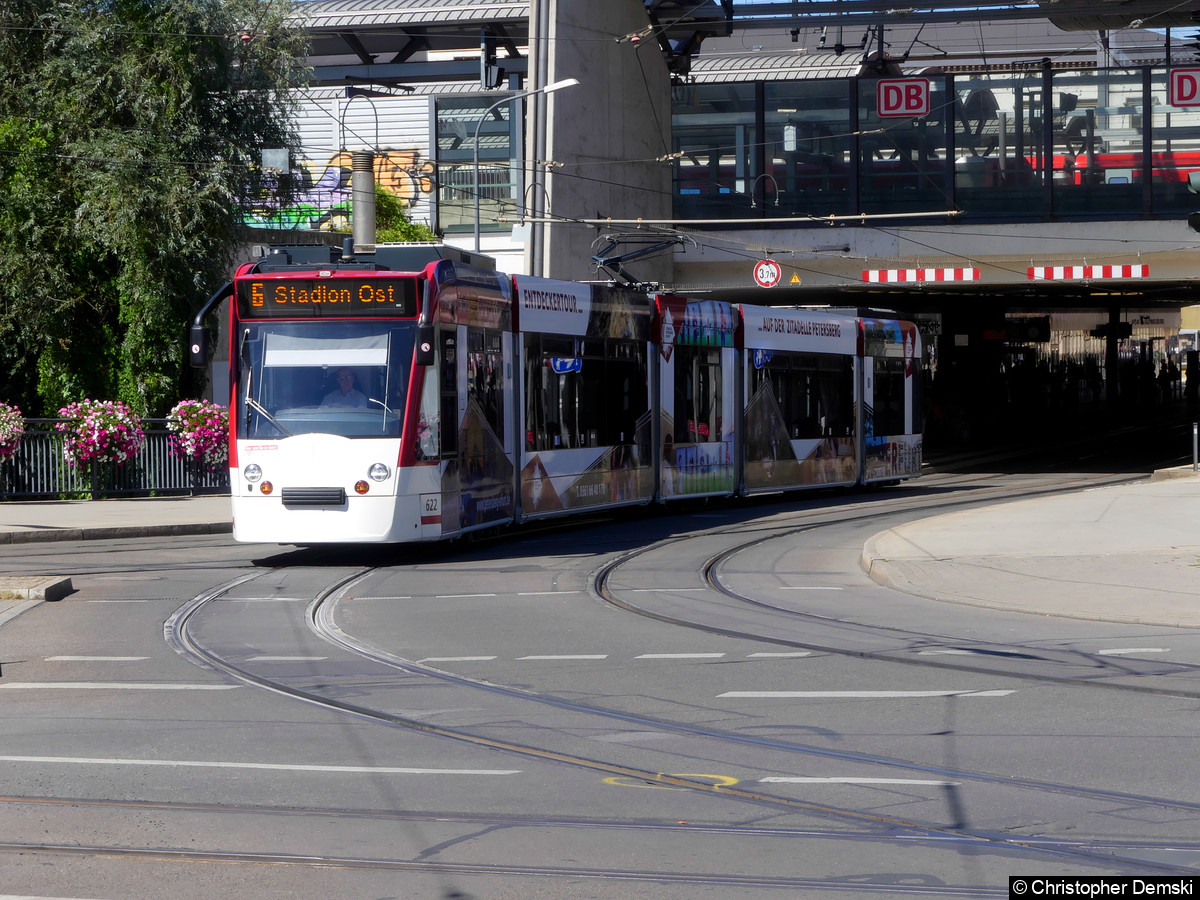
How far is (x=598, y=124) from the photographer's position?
3116 centimetres

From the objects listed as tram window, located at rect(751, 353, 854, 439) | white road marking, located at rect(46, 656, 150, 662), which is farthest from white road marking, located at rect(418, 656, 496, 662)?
tram window, located at rect(751, 353, 854, 439)

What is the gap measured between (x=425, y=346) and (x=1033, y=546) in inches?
265

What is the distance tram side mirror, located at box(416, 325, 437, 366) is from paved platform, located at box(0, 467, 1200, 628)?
14.2 ft

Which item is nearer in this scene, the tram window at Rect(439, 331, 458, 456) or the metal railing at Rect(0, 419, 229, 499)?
the tram window at Rect(439, 331, 458, 456)

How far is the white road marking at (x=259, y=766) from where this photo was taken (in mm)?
6520

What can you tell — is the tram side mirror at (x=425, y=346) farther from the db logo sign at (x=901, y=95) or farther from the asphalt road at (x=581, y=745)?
the db logo sign at (x=901, y=95)

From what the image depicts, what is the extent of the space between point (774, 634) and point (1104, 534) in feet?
22.5

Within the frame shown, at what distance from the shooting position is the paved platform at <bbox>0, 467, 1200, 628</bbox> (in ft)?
38.8

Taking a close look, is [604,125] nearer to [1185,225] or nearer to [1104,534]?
[1185,225]

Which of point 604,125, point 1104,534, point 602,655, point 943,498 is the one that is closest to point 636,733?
point 602,655

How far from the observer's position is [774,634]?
1061 centimetres

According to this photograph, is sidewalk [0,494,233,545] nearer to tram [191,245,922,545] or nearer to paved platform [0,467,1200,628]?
paved platform [0,467,1200,628]

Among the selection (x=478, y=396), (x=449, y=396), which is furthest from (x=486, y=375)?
(x=449, y=396)

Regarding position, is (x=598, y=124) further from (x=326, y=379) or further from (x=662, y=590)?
(x=662, y=590)
